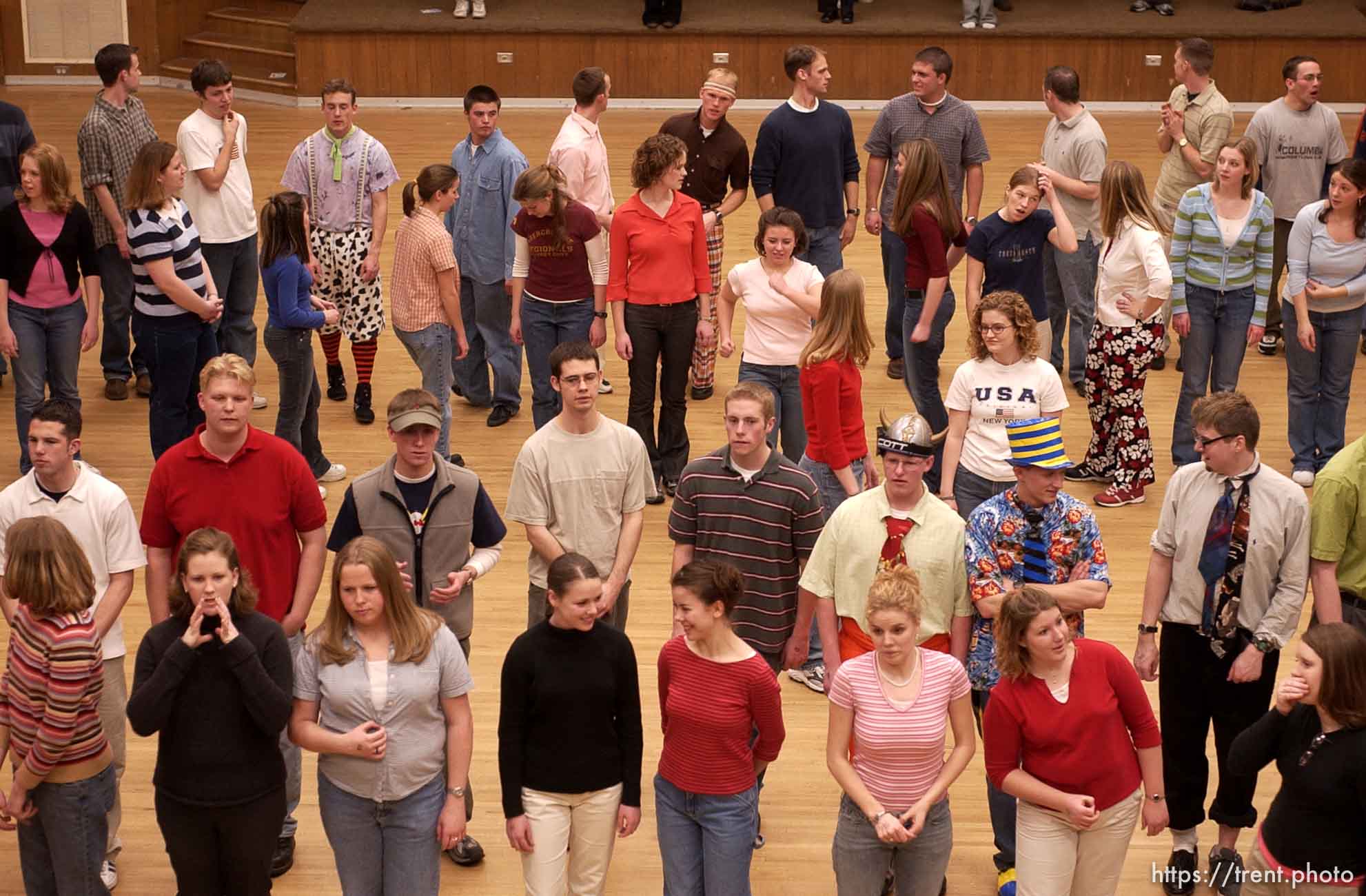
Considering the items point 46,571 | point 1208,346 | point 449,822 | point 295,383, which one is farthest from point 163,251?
point 1208,346

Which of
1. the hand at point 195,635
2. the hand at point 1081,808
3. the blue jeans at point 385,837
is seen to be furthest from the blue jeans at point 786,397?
the hand at point 195,635

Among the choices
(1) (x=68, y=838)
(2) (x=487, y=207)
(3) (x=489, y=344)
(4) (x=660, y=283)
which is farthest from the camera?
(3) (x=489, y=344)

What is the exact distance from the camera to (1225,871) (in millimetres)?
4785

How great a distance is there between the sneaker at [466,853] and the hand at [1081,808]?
1.78 m

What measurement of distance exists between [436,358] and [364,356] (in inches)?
39.4

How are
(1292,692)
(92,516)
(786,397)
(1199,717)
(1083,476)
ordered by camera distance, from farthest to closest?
(1083,476), (786,397), (1199,717), (92,516), (1292,692)

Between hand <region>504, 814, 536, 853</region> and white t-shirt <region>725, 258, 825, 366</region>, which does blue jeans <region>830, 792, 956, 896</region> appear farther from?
white t-shirt <region>725, 258, 825, 366</region>

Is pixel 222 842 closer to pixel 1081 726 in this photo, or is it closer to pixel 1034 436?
pixel 1081 726

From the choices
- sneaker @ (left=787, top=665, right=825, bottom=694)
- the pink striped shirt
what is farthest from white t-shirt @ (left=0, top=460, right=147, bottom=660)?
sneaker @ (left=787, top=665, right=825, bottom=694)

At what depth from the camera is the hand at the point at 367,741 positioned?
4043 millimetres

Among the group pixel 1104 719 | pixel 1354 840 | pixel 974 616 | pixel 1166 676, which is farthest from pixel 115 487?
pixel 1354 840

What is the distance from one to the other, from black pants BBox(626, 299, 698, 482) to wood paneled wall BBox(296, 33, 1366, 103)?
8.72 meters

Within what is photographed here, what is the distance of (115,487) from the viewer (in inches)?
184

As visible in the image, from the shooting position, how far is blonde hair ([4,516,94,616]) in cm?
405
